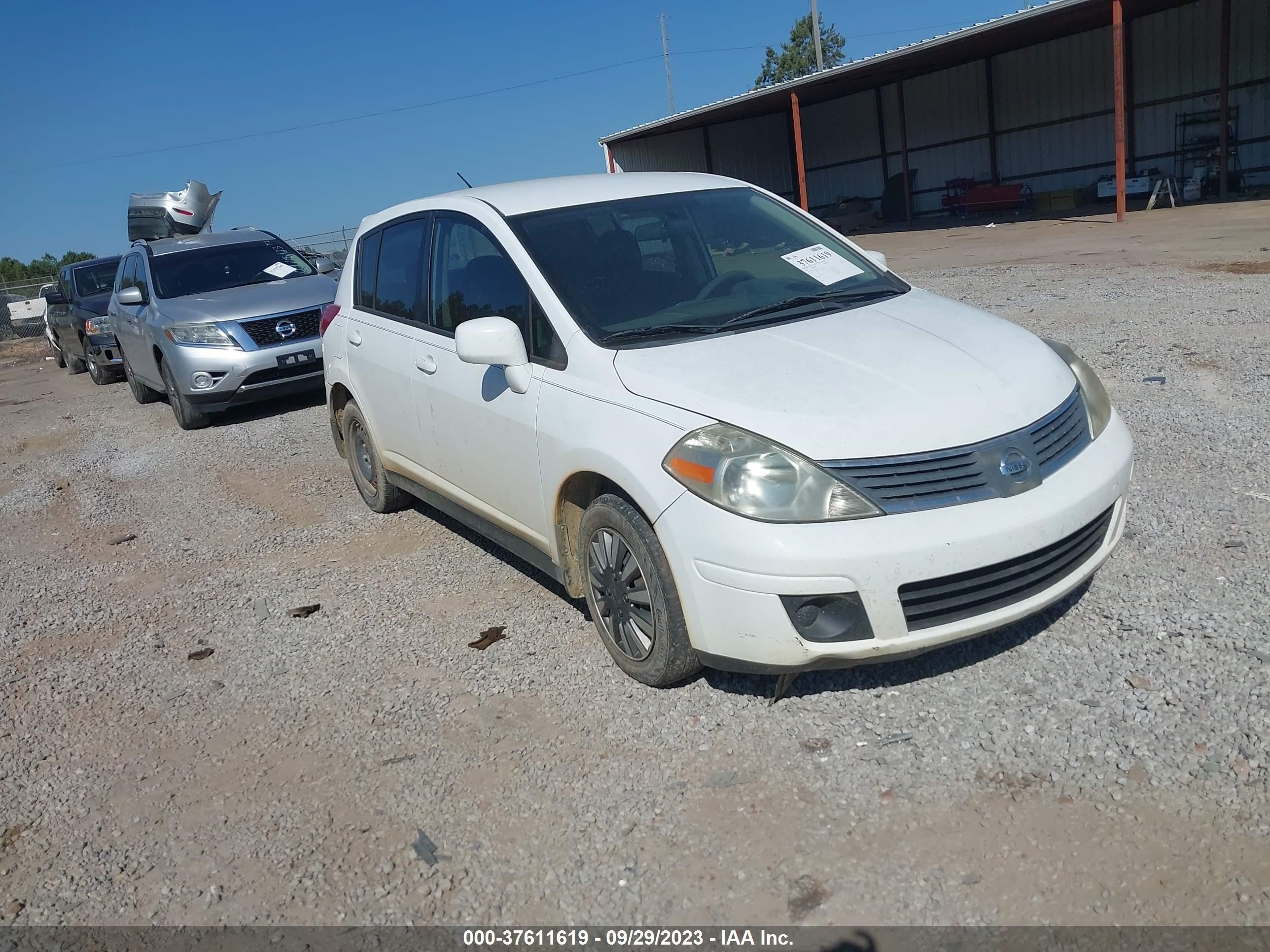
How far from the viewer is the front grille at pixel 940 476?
3211 millimetres

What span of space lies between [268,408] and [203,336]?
1.55 metres

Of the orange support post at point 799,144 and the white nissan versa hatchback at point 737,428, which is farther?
the orange support post at point 799,144

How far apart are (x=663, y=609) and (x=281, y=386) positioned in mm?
7705

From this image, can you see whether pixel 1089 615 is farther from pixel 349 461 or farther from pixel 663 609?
pixel 349 461

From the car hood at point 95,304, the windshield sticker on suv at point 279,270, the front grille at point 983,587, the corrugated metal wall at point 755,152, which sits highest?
the corrugated metal wall at point 755,152

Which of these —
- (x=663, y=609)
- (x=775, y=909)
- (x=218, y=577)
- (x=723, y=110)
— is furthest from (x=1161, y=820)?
(x=723, y=110)

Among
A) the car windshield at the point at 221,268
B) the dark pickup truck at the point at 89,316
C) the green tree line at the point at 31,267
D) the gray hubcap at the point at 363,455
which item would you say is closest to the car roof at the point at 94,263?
the dark pickup truck at the point at 89,316

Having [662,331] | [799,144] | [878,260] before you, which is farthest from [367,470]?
[799,144]

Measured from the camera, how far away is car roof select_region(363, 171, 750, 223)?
472 cm

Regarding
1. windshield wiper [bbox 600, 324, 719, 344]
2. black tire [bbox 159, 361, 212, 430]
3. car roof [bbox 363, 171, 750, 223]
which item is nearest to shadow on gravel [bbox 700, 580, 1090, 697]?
windshield wiper [bbox 600, 324, 719, 344]

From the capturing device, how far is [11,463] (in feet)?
33.7

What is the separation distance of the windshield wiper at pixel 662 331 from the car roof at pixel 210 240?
872 centimetres

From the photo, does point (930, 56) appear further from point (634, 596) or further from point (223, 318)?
point (634, 596)

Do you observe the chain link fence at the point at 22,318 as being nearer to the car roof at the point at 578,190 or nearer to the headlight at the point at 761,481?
the car roof at the point at 578,190
